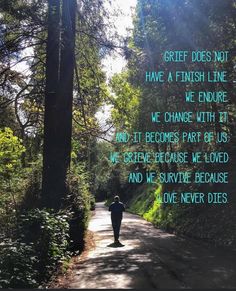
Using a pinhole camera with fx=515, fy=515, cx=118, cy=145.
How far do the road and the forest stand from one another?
0.86 m

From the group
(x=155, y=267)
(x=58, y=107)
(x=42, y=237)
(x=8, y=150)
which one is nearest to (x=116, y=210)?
(x=8, y=150)

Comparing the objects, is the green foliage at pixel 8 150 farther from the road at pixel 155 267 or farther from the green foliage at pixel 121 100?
the road at pixel 155 267

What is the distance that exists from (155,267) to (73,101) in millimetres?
8750

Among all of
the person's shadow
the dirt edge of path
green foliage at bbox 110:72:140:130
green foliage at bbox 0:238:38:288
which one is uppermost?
green foliage at bbox 110:72:140:130

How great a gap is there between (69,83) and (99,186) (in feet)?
311

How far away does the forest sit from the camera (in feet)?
40.8

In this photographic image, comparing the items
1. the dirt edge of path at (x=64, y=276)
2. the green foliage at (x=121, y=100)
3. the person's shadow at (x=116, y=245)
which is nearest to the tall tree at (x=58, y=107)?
the dirt edge of path at (x=64, y=276)

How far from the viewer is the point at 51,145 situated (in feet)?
53.8

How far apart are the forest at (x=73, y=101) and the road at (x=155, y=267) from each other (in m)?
0.86

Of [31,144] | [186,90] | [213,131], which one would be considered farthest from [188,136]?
[31,144]

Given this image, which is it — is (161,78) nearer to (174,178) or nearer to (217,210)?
(217,210)

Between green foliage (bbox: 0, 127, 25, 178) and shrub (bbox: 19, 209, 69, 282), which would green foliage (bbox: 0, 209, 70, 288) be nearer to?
shrub (bbox: 19, 209, 69, 282)

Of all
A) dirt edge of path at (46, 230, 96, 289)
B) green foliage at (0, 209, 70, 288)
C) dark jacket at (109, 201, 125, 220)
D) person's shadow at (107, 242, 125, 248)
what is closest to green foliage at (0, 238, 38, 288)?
green foliage at (0, 209, 70, 288)

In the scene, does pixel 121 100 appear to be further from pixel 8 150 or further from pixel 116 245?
pixel 116 245
